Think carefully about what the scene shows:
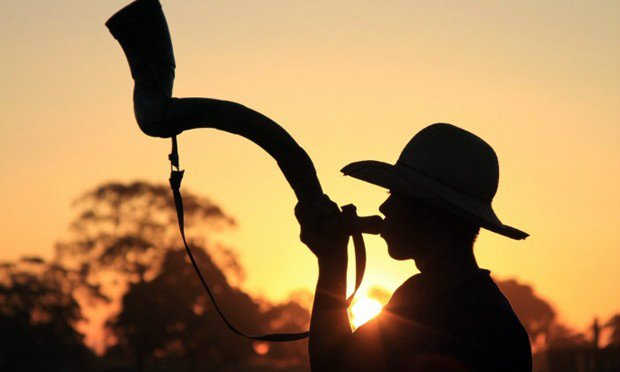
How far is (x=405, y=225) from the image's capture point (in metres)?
5.09

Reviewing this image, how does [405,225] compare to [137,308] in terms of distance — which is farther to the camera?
[137,308]

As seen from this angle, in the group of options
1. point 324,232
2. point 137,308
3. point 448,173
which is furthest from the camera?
point 137,308

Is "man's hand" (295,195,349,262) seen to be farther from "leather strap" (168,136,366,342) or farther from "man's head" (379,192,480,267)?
A: "man's head" (379,192,480,267)

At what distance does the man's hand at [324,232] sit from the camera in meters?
4.87

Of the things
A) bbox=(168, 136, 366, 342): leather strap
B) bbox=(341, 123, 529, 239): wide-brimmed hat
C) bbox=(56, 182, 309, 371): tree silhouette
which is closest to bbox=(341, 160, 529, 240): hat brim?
bbox=(341, 123, 529, 239): wide-brimmed hat

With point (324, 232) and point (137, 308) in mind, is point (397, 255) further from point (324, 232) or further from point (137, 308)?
point (137, 308)

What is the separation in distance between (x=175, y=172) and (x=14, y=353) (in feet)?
207

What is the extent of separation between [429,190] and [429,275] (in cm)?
36

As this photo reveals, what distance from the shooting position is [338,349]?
4.83 metres

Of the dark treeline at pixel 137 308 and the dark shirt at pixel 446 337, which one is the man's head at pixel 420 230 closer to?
the dark shirt at pixel 446 337

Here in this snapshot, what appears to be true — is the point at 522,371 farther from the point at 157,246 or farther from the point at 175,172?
the point at 157,246

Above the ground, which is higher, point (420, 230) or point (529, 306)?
point (529, 306)

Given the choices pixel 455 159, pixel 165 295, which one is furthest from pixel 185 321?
pixel 455 159

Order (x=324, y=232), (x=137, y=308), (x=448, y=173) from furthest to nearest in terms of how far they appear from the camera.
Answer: (x=137, y=308) → (x=448, y=173) → (x=324, y=232)
